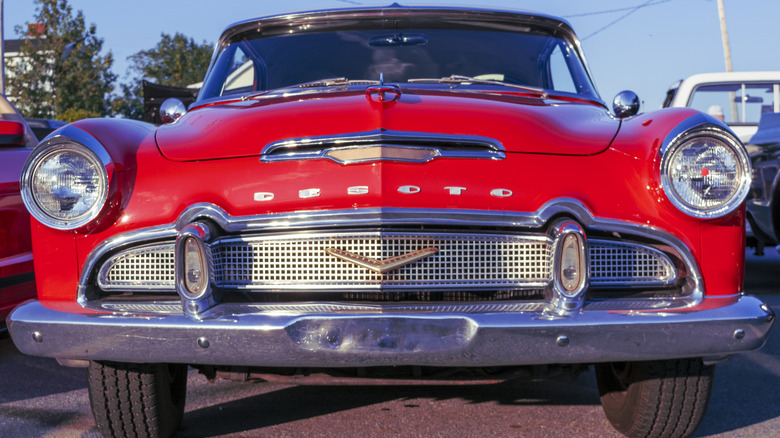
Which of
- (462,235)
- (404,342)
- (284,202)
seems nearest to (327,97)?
(284,202)

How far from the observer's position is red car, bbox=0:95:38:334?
4.11 metres

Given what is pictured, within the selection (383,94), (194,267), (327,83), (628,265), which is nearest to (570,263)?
(628,265)

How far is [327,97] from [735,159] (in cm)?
134

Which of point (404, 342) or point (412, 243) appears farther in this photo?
point (412, 243)

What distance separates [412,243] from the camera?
2.50 metres

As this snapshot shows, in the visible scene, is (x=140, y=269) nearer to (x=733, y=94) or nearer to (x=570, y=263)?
(x=570, y=263)

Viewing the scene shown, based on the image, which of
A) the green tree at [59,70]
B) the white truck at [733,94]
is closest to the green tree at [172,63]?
the green tree at [59,70]

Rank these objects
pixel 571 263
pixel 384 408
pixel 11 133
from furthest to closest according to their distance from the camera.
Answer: pixel 11 133
pixel 384 408
pixel 571 263

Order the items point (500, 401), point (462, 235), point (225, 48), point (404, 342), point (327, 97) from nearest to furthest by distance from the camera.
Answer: point (404, 342) → point (462, 235) → point (327, 97) → point (500, 401) → point (225, 48)

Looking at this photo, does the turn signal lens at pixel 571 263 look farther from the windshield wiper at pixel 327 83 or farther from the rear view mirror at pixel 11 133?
the rear view mirror at pixel 11 133

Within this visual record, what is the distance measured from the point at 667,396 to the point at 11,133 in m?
3.35

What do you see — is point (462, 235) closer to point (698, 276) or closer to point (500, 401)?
point (698, 276)

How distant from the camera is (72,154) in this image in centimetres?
263

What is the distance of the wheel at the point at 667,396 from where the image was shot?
108 inches
